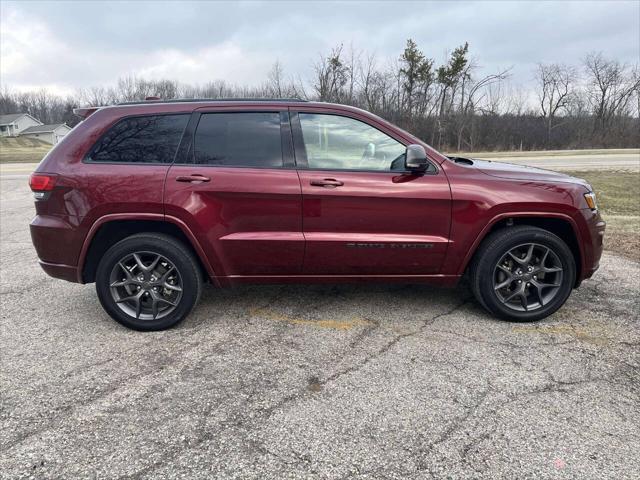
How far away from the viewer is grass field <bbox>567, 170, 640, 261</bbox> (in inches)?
238

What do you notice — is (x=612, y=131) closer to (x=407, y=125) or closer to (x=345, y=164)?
(x=407, y=125)

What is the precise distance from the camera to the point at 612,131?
133ft

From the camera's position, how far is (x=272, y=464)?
6.82ft

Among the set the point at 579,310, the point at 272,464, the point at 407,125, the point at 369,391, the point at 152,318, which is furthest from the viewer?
the point at 407,125

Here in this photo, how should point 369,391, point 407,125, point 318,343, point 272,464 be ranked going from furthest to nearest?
1. point 407,125
2. point 318,343
3. point 369,391
4. point 272,464

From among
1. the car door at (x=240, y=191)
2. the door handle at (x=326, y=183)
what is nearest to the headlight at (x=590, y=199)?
the door handle at (x=326, y=183)

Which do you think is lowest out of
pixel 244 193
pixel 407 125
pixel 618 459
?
pixel 618 459

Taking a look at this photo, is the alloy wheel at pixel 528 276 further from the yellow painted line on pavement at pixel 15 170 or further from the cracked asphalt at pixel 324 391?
the yellow painted line on pavement at pixel 15 170

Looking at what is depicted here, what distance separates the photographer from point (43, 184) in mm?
3357

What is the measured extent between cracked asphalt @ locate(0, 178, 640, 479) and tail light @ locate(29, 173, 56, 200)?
1.12m

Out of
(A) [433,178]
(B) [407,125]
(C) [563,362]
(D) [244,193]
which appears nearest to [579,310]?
(C) [563,362]

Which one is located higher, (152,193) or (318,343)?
(152,193)

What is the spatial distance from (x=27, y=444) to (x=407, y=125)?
131 ft

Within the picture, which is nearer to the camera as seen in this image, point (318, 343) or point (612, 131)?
point (318, 343)
